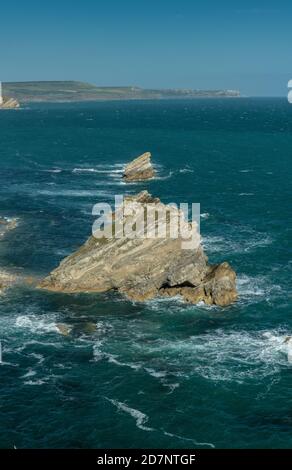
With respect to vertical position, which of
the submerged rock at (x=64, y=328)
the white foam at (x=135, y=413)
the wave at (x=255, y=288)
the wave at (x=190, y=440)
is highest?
the wave at (x=255, y=288)

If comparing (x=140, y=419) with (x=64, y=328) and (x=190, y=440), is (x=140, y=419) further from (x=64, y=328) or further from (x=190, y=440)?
(x=64, y=328)

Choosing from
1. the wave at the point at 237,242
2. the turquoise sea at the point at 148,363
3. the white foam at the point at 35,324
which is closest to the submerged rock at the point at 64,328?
the white foam at the point at 35,324

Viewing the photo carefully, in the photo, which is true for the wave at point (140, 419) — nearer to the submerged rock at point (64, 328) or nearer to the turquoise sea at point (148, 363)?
the turquoise sea at point (148, 363)

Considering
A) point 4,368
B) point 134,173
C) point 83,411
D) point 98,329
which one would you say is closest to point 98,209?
point 134,173

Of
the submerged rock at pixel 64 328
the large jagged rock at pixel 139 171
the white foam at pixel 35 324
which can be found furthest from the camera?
the large jagged rock at pixel 139 171

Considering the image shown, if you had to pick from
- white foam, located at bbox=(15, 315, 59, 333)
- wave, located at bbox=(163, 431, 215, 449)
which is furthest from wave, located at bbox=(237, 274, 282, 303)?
wave, located at bbox=(163, 431, 215, 449)
